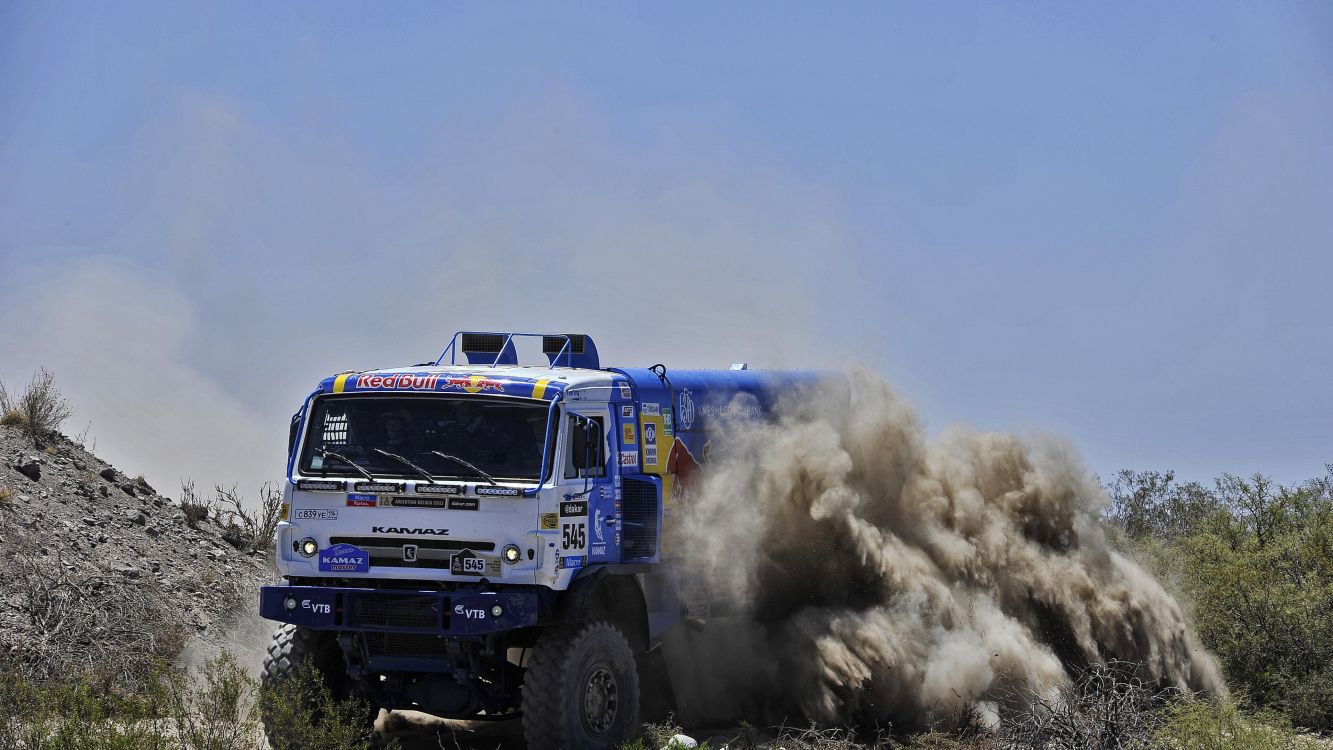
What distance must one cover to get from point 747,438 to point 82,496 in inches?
424

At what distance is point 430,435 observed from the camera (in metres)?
11.4

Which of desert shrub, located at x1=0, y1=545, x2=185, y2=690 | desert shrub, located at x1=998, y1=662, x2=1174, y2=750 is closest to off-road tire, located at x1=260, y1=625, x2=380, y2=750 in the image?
desert shrub, located at x1=0, y1=545, x2=185, y2=690

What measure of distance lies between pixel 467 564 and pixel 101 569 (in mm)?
8503

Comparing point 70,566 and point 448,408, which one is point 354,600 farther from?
point 70,566

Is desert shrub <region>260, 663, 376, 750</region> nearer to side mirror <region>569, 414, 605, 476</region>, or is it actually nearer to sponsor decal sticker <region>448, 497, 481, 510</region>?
sponsor decal sticker <region>448, 497, 481, 510</region>

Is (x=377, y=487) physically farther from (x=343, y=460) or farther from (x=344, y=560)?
(x=344, y=560)

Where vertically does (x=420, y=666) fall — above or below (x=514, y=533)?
below

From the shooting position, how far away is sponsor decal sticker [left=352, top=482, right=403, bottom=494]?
36.2 ft

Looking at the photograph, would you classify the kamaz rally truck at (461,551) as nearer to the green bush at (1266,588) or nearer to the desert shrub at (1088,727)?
the desert shrub at (1088,727)

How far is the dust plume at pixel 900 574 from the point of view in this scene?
13586 mm

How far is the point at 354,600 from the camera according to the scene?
11.0m

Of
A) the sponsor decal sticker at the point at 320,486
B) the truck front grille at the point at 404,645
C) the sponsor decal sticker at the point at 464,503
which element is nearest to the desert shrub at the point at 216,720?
the truck front grille at the point at 404,645

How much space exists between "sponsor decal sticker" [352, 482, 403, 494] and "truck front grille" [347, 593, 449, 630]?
2.87 ft

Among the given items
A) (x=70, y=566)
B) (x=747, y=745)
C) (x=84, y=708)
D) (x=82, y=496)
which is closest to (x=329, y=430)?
(x=84, y=708)
